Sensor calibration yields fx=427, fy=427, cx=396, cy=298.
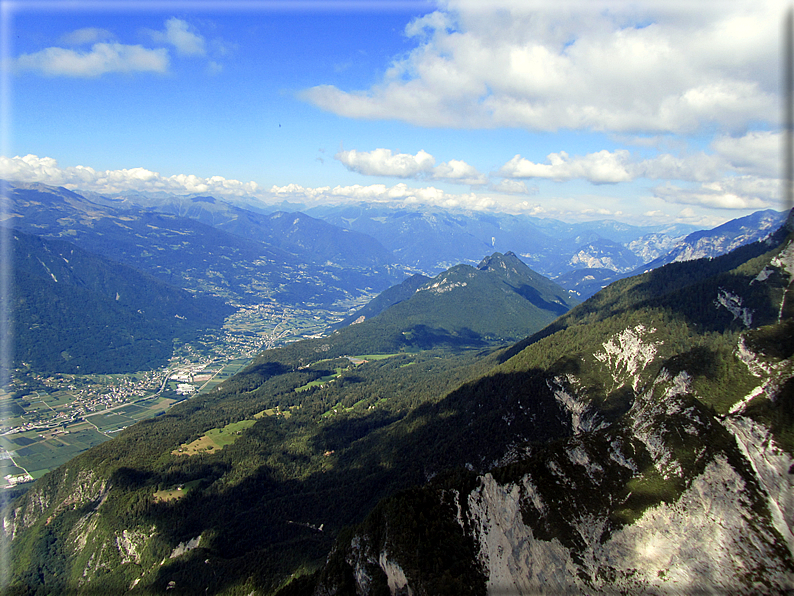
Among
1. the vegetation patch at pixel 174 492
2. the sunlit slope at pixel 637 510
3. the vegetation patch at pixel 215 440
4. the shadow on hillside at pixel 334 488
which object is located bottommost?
the vegetation patch at pixel 215 440

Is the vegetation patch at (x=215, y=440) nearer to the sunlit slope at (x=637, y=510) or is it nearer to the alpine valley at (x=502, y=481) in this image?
the alpine valley at (x=502, y=481)

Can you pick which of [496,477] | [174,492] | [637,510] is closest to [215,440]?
[174,492]

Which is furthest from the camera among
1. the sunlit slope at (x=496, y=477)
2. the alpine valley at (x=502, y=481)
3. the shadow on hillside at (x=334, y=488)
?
the shadow on hillside at (x=334, y=488)

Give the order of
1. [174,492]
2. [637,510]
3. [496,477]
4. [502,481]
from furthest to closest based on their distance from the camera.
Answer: [174,492] < [496,477] < [502,481] < [637,510]

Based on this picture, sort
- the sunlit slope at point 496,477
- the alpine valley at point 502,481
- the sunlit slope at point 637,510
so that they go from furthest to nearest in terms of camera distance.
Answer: the sunlit slope at point 496,477 < the alpine valley at point 502,481 < the sunlit slope at point 637,510

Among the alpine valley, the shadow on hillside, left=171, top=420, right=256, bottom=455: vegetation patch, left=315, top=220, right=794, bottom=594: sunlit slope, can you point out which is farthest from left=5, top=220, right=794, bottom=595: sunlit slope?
left=171, top=420, right=256, bottom=455: vegetation patch

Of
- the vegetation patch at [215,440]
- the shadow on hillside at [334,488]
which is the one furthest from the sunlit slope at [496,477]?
the vegetation patch at [215,440]

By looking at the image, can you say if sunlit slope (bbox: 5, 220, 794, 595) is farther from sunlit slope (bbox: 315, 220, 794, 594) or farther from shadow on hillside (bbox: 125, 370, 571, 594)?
shadow on hillside (bbox: 125, 370, 571, 594)

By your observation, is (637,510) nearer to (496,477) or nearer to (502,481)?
(502,481)

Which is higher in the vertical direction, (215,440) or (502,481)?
(502,481)

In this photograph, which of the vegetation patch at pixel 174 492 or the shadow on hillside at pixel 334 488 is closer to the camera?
the shadow on hillside at pixel 334 488

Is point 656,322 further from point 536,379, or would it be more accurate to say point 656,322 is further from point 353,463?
point 353,463

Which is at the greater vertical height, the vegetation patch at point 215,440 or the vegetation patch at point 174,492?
the vegetation patch at point 174,492
